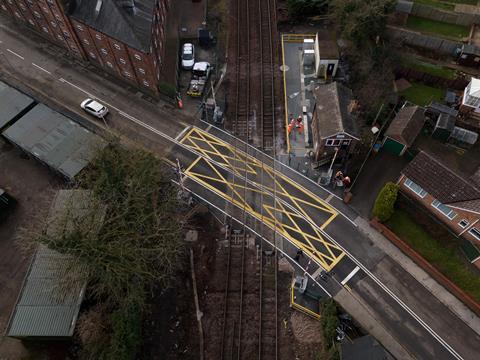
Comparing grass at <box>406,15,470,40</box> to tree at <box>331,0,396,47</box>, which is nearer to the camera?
tree at <box>331,0,396,47</box>

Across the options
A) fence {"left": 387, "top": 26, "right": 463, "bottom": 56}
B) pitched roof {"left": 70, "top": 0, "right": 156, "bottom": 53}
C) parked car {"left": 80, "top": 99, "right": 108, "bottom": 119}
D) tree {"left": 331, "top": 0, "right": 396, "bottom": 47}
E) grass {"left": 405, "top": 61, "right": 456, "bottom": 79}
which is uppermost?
pitched roof {"left": 70, "top": 0, "right": 156, "bottom": 53}

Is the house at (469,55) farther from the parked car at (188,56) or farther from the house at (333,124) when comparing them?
the parked car at (188,56)

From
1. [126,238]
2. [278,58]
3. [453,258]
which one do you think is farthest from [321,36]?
[126,238]

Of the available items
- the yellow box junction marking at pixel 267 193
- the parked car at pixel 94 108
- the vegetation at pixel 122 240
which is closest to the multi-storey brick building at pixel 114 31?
the parked car at pixel 94 108

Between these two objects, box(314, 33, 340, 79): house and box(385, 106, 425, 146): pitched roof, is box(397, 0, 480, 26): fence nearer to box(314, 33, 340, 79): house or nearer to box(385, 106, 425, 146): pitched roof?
box(314, 33, 340, 79): house

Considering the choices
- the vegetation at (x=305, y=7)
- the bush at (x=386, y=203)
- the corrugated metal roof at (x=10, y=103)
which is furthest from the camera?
the vegetation at (x=305, y=7)

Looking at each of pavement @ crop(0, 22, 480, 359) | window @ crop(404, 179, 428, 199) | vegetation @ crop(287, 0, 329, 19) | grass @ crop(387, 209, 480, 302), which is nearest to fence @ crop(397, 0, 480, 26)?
vegetation @ crop(287, 0, 329, 19)

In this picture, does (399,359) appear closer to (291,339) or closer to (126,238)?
(291,339)
